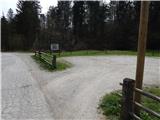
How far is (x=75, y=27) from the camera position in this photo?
62.9 metres

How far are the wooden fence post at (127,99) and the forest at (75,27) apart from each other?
45.7 meters

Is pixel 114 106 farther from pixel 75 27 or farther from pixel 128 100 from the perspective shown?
pixel 75 27

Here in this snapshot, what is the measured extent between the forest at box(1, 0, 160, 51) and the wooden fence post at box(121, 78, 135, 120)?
150 feet

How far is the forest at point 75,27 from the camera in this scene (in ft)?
175

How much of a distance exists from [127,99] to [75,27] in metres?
57.3

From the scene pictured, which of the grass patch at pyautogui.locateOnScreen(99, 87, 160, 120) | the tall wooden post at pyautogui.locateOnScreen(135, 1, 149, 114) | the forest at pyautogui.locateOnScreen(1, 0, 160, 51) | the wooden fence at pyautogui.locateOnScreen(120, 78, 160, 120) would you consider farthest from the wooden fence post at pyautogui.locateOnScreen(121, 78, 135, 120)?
the forest at pyautogui.locateOnScreen(1, 0, 160, 51)

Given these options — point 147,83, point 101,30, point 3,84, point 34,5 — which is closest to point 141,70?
point 147,83

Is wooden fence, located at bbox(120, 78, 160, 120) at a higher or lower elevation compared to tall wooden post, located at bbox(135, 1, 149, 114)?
lower

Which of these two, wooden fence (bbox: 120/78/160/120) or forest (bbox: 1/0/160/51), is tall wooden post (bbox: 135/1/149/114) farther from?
forest (bbox: 1/0/160/51)

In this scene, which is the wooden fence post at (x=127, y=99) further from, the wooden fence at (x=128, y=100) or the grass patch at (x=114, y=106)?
the grass patch at (x=114, y=106)

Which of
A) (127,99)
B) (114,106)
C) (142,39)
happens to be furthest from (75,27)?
(127,99)

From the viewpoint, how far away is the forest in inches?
2104

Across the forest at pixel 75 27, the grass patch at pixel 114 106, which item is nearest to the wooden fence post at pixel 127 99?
the grass patch at pixel 114 106

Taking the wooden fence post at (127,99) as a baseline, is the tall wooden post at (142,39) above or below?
above
